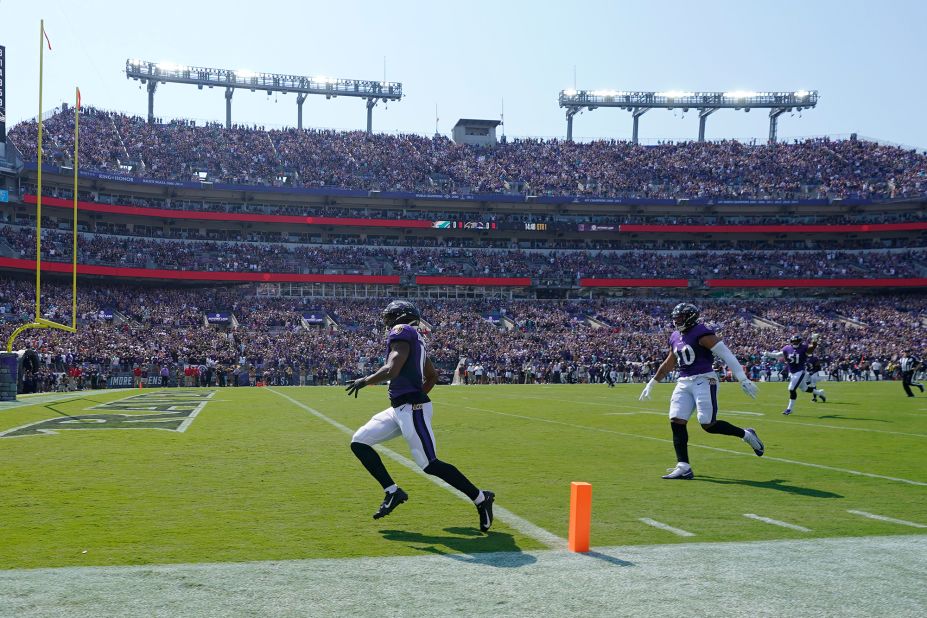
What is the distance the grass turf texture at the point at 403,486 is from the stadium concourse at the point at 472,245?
27.6 meters

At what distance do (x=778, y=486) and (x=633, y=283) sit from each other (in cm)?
5326

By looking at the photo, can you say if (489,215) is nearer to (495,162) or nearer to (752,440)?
(495,162)

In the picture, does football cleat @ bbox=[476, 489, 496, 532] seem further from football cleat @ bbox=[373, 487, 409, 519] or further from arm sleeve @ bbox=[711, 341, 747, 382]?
arm sleeve @ bbox=[711, 341, 747, 382]

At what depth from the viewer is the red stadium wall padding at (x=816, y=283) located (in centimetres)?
6044

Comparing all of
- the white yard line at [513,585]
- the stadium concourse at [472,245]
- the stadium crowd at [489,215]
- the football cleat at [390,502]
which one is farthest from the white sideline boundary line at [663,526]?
the stadium crowd at [489,215]

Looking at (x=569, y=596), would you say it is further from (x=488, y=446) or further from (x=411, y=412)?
(x=488, y=446)

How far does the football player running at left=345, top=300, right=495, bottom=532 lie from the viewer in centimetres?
653

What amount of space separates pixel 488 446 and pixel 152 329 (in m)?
35.0

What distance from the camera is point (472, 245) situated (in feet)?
210

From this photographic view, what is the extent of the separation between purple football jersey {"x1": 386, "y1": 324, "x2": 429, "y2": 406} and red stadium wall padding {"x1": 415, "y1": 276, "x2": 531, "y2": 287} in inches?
2039

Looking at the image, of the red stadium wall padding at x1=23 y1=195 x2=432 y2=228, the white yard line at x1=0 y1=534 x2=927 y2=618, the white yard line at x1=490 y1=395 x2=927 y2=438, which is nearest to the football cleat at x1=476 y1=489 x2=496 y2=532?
the white yard line at x1=0 y1=534 x2=927 y2=618

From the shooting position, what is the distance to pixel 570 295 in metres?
62.0

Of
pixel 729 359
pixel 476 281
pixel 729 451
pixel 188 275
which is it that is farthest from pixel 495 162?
pixel 729 359

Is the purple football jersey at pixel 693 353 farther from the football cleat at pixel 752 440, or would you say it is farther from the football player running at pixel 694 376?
the football cleat at pixel 752 440
